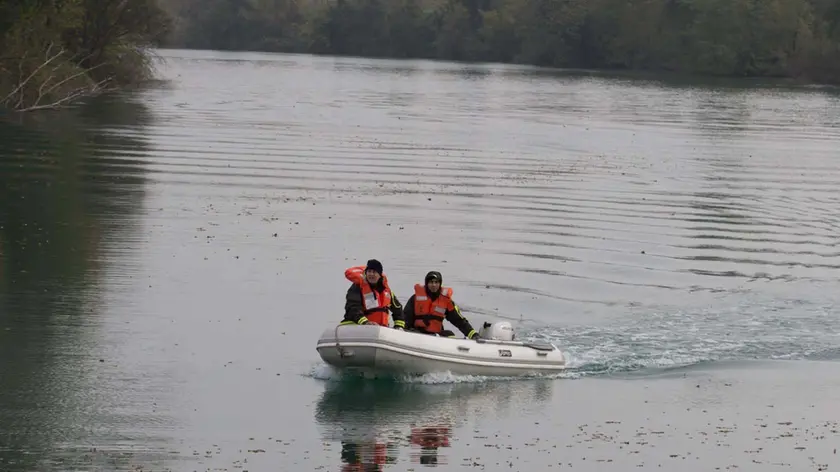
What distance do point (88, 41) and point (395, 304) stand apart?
Result: 47.3m

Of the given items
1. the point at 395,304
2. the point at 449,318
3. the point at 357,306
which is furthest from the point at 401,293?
the point at 357,306

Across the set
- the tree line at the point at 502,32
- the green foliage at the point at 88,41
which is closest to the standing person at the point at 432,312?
the green foliage at the point at 88,41

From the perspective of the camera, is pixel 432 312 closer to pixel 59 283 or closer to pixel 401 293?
pixel 401 293

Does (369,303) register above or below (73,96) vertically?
below

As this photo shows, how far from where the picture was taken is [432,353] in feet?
63.2

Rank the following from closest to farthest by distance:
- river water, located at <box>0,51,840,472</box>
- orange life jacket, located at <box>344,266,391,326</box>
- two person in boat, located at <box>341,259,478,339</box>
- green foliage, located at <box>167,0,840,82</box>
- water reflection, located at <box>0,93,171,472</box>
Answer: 1. water reflection, located at <box>0,93,171,472</box>
2. river water, located at <box>0,51,840,472</box>
3. two person in boat, located at <box>341,259,478,339</box>
4. orange life jacket, located at <box>344,266,391,326</box>
5. green foliage, located at <box>167,0,840,82</box>

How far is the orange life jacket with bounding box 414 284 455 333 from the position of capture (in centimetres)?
1986

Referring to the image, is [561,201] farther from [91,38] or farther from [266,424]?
[91,38]

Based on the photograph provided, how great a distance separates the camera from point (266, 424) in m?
17.1

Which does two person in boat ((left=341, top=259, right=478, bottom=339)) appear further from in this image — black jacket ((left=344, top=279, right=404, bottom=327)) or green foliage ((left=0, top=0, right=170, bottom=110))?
green foliage ((left=0, top=0, right=170, bottom=110))

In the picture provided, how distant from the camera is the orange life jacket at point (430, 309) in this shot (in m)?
19.9

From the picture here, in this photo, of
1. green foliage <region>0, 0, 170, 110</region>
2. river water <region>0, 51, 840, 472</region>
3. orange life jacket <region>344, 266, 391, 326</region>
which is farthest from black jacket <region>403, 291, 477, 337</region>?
green foliage <region>0, 0, 170, 110</region>

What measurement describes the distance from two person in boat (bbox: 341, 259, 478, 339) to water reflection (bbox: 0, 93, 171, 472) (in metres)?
3.23

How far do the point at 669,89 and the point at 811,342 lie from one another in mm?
81960
